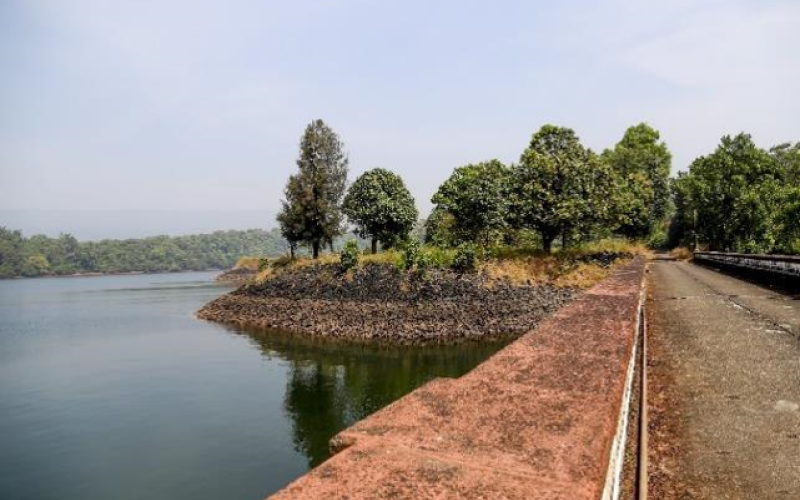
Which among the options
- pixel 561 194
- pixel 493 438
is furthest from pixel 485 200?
pixel 493 438

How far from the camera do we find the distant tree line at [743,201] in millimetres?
40625

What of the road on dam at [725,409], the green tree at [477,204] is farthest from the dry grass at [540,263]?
the road on dam at [725,409]

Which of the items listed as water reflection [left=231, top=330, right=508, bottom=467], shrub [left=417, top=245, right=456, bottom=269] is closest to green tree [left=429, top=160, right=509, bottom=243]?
shrub [left=417, top=245, right=456, bottom=269]

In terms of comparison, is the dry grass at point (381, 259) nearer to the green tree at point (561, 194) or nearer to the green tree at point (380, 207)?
the green tree at point (380, 207)

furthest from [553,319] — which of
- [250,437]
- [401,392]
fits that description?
[401,392]

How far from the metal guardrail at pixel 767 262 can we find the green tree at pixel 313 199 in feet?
115

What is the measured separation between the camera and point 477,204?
44688mm

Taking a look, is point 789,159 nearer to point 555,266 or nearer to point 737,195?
point 737,195

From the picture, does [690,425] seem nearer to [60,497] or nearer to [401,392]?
[60,497]

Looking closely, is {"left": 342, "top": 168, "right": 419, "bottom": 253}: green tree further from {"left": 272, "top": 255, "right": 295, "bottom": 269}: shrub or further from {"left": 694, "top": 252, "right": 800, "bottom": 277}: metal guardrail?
{"left": 694, "top": 252, "right": 800, "bottom": 277}: metal guardrail

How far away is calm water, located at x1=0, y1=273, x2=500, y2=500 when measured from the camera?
14.1 metres

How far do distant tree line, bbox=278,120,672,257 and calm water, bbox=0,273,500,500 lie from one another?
1566 cm

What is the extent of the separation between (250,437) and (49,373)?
18646 millimetres

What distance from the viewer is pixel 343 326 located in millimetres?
35469
